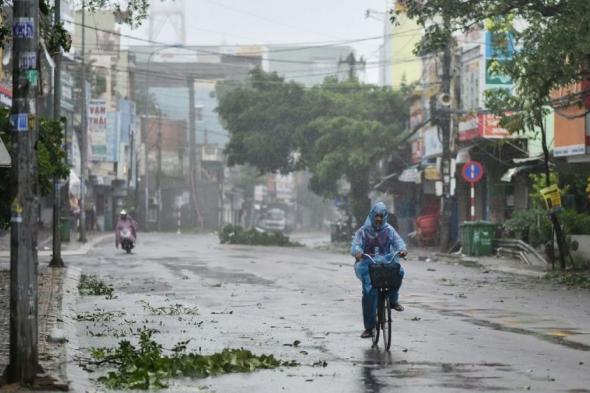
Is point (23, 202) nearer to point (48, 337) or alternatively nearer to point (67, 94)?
point (48, 337)

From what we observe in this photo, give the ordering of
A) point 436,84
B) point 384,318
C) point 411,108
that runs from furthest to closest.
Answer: point 411,108 → point 436,84 → point 384,318

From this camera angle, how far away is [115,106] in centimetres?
8900

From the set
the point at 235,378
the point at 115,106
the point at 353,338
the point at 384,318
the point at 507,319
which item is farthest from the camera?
the point at 115,106

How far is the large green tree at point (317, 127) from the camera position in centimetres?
6375

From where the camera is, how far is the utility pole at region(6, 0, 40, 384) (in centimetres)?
1029

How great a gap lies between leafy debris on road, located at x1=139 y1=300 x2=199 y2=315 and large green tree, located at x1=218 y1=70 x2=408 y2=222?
143 feet

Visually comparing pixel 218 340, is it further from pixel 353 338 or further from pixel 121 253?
pixel 121 253

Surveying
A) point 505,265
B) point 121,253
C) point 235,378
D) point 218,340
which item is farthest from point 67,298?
point 121,253

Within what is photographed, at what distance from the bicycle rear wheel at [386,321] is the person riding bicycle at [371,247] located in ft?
0.76

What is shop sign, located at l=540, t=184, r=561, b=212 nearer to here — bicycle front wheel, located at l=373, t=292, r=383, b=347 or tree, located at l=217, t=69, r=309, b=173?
bicycle front wheel, located at l=373, t=292, r=383, b=347

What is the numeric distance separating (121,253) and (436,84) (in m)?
20.3

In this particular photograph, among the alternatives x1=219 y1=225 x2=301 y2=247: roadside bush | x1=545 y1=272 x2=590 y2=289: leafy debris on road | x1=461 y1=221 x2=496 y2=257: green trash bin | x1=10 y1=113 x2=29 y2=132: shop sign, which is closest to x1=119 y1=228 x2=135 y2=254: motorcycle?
x1=461 y1=221 x2=496 y2=257: green trash bin

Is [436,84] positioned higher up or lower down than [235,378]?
higher up

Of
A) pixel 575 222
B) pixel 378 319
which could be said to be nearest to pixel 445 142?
pixel 575 222
